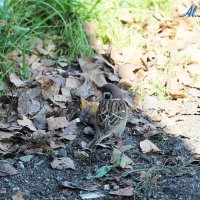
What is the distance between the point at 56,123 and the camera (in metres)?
4.88

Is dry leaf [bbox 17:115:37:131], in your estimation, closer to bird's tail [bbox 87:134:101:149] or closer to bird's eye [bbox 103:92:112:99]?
bird's tail [bbox 87:134:101:149]

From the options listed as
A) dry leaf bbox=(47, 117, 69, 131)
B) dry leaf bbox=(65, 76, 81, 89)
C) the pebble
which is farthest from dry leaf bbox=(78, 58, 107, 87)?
the pebble

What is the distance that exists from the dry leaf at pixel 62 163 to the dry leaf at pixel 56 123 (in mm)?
515

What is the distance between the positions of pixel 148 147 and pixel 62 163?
0.81m

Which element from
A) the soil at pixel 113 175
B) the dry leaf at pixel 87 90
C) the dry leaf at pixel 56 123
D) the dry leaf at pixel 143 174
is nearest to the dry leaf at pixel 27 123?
the dry leaf at pixel 56 123

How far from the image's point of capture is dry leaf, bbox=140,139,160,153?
467cm

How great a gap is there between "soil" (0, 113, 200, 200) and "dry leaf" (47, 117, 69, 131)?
19 cm

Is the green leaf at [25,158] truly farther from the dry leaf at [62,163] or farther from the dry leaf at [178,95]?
the dry leaf at [178,95]

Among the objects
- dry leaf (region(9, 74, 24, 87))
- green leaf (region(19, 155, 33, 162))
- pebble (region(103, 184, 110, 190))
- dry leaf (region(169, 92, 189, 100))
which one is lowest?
pebble (region(103, 184, 110, 190))

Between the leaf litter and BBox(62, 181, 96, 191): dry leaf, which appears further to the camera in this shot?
the leaf litter

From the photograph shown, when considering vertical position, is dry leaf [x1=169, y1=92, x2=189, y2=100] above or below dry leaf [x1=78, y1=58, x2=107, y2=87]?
below

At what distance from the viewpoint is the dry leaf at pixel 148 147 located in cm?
467

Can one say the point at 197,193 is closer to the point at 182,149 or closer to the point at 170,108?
the point at 182,149

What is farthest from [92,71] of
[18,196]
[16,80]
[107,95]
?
[18,196]
